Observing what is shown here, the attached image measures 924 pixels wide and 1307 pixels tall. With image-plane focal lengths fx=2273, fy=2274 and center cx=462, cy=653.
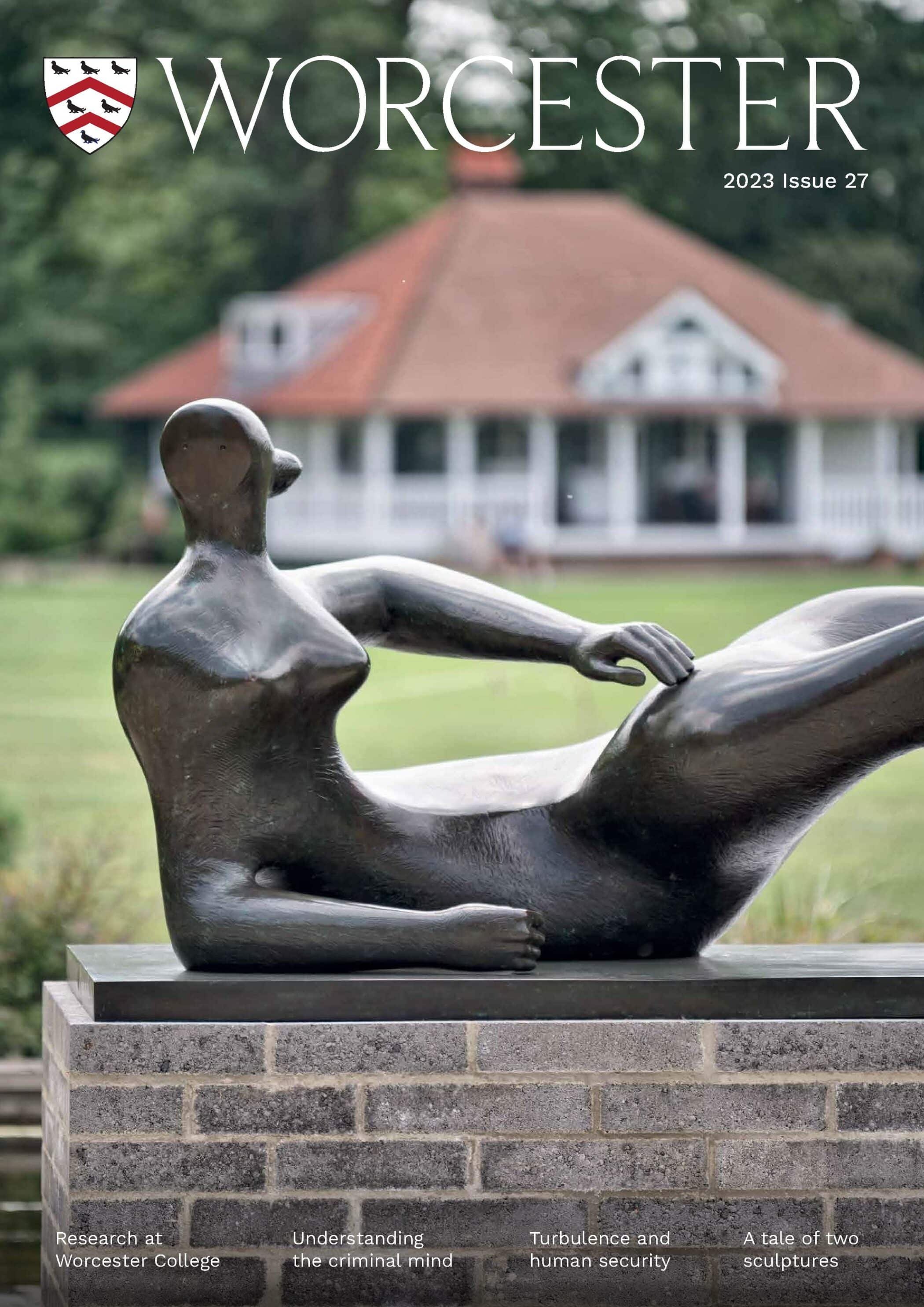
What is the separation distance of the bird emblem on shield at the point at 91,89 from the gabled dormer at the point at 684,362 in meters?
22.1

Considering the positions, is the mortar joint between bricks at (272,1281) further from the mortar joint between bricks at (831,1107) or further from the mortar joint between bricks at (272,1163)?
the mortar joint between bricks at (831,1107)

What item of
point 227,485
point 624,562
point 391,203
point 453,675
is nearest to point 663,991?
point 227,485

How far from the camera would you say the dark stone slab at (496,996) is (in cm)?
399

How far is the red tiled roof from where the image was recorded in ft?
99.7

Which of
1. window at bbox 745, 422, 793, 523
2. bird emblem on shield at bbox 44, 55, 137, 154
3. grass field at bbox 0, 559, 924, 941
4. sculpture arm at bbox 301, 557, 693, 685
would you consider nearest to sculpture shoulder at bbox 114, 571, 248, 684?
sculpture arm at bbox 301, 557, 693, 685

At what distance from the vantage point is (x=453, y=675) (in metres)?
20.1

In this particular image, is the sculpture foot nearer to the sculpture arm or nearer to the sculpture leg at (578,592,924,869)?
the sculpture leg at (578,592,924,869)

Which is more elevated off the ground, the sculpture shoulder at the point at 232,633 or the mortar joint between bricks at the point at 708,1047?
the sculpture shoulder at the point at 232,633

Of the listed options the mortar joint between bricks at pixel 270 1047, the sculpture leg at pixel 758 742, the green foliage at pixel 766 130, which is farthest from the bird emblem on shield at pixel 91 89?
the green foliage at pixel 766 130

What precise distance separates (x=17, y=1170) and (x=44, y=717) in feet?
38.6

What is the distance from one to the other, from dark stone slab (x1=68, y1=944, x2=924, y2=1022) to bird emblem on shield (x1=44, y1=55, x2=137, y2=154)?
4160mm

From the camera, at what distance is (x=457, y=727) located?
16031mm

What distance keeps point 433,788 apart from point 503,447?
26.9 m

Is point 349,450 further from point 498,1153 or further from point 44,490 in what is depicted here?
point 498,1153
